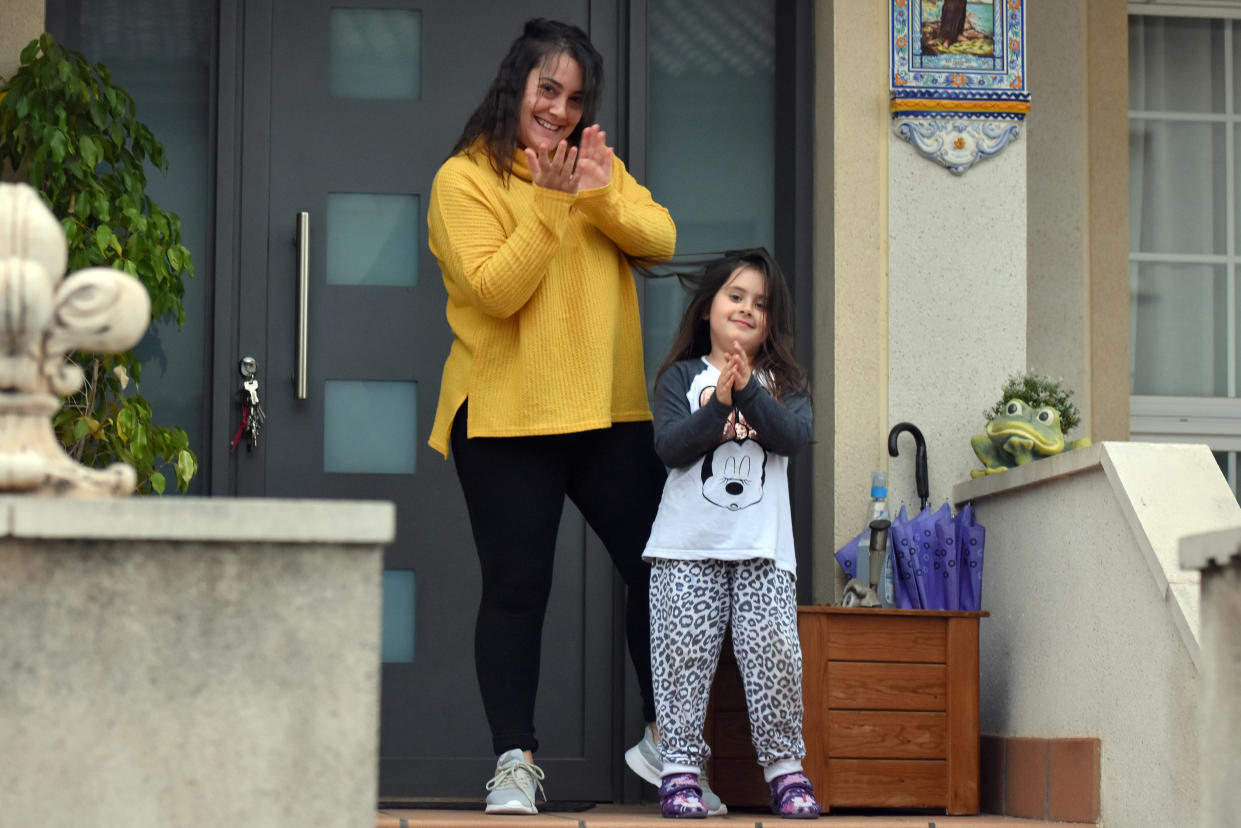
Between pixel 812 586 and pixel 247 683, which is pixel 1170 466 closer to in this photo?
pixel 812 586

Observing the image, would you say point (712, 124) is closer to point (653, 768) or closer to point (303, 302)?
point (303, 302)

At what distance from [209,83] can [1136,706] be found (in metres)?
2.96

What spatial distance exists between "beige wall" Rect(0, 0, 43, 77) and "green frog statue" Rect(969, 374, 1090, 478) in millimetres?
2656

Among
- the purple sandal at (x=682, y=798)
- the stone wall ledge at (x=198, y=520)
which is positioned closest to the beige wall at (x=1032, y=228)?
the purple sandal at (x=682, y=798)

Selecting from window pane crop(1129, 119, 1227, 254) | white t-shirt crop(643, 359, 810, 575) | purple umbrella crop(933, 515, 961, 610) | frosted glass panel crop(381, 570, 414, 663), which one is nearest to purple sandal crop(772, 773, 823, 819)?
white t-shirt crop(643, 359, 810, 575)

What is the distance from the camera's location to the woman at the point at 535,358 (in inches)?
141

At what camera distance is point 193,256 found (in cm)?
479

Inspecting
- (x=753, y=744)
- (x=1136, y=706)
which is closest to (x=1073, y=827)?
(x=1136, y=706)

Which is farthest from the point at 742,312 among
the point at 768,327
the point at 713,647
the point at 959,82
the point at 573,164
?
the point at 959,82

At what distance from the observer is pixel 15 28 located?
4.50m

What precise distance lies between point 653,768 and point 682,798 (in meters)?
0.20

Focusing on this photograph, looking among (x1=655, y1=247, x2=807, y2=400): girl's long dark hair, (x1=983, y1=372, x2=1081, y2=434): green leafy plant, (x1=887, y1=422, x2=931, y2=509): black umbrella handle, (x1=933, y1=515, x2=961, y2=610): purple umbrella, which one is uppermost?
(x1=655, y1=247, x2=807, y2=400): girl's long dark hair

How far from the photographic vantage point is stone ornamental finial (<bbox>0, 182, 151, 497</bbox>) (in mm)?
2115

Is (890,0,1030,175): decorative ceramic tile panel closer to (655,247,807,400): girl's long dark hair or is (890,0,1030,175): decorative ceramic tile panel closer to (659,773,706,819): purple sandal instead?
(655,247,807,400): girl's long dark hair
